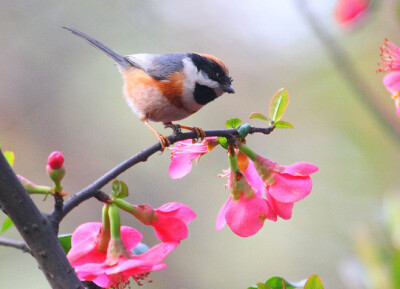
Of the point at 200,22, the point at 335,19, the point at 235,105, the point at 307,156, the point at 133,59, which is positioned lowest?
the point at 335,19

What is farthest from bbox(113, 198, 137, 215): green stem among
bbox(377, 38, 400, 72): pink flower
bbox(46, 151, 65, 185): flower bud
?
bbox(377, 38, 400, 72): pink flower

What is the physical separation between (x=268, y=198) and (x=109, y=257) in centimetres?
44

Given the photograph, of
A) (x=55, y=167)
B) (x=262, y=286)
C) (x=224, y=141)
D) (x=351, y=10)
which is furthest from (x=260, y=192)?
(x=351, y=10)

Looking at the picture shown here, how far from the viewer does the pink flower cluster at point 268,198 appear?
1196 millimetres

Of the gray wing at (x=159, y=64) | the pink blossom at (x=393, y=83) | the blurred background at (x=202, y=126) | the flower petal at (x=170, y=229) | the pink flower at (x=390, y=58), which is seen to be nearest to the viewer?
the flower petal at (x=170, y=229)

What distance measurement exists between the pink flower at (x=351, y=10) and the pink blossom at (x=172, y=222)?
1.18 meters

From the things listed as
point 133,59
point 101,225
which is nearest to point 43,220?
point 101,225

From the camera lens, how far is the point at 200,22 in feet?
24.6

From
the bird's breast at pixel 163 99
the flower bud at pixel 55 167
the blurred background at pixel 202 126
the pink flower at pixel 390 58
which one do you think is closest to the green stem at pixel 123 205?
the flower bud at pixel 55 167

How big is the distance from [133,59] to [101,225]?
184 cm

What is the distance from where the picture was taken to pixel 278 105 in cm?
125

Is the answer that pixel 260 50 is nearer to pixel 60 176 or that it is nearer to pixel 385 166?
pixel 385 166

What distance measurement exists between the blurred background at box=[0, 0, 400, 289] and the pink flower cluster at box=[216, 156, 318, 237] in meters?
3.99

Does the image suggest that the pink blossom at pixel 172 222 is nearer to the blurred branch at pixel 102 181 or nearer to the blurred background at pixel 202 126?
the blurred branch at pixel 102 181
